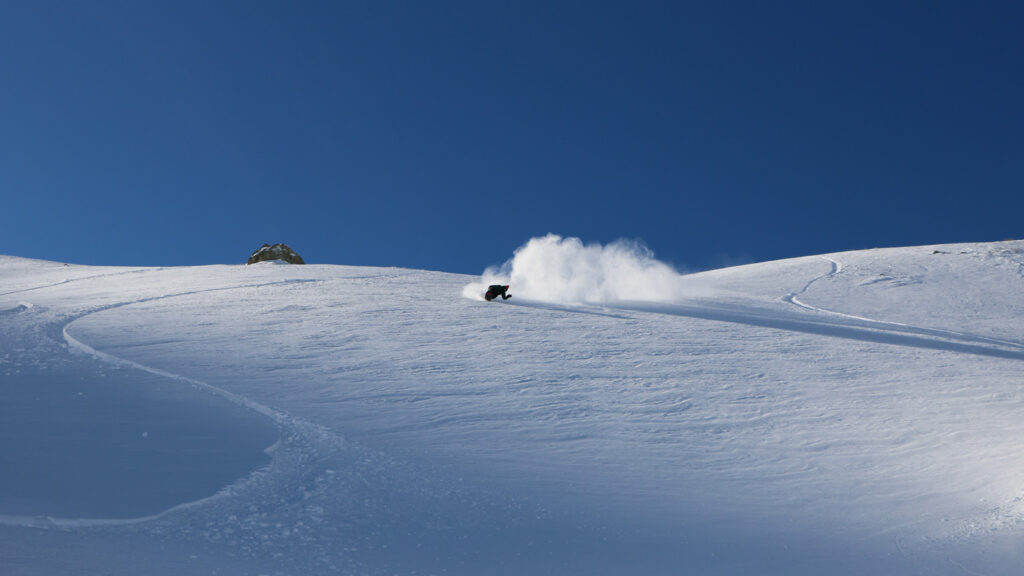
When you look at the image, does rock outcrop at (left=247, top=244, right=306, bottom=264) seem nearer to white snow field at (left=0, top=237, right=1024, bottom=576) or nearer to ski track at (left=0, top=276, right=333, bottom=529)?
white snow field at (left=0, top=237, right=1024, bottom=576)

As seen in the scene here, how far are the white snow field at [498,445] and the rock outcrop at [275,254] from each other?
20.0 meters

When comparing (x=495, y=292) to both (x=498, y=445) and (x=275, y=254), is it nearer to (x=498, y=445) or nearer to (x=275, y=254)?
(x=498, y=445)

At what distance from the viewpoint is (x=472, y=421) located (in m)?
8.12

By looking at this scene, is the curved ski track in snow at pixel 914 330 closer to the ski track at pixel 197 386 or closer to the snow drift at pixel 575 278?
the snow drift at pixel 575 278

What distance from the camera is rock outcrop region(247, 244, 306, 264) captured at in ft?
116

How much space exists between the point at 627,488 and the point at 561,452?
39.3 inches

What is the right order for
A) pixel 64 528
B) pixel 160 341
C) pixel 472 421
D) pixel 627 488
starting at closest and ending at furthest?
pixel 64 528, pixel 627 488, pixel 472 421, pixel 160 341

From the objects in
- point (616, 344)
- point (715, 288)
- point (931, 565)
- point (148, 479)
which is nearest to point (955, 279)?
point (715, 288)

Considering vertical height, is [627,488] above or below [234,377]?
below

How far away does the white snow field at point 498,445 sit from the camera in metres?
5.25

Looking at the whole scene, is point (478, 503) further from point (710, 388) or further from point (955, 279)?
point (955, 279)

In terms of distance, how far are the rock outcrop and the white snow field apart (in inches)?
787

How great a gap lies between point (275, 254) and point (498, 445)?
101 ft

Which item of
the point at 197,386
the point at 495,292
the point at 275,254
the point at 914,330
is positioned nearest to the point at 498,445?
the point at 197,386
